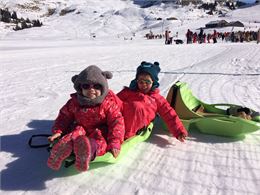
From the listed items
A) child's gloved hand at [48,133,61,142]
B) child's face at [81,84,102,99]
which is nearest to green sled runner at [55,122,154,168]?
child's gloved hand at [48,133,61,142]

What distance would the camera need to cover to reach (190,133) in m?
4.27

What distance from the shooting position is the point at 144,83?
4000 mm

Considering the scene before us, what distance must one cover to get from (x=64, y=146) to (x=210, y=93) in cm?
453

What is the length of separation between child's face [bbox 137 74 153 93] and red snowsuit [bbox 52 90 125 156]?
1.85 ft

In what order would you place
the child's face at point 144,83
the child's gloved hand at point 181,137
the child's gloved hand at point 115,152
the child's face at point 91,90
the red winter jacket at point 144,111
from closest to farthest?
the child's gloved hand at point 115,152, the child's face at point 91,90, the red winter jacket at point 144,111, the child's gloved hand at point 181,137, the child's face at point 144,83

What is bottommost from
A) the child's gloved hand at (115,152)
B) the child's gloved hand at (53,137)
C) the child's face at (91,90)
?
the child's gloved hand at (115,152)

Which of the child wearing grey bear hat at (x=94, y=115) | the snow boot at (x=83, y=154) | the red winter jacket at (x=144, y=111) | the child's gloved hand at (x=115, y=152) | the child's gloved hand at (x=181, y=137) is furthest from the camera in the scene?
the child's gloved hand at (x=181, y=137)

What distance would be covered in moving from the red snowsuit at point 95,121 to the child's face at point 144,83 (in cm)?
56

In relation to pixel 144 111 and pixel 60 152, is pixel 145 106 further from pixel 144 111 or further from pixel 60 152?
pixel 60 152

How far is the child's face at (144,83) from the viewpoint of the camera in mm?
3966

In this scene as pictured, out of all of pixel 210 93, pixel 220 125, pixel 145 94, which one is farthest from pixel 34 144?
pixel 210 93

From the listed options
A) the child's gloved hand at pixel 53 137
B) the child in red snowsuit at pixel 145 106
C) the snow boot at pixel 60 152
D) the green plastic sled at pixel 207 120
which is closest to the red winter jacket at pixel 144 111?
the child in red snowsuit at pixel 145 106

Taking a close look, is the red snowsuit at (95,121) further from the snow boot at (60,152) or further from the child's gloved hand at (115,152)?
the snow boot at (60,152)

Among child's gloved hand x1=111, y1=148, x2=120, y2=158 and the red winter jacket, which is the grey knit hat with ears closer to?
the red winter jacket
